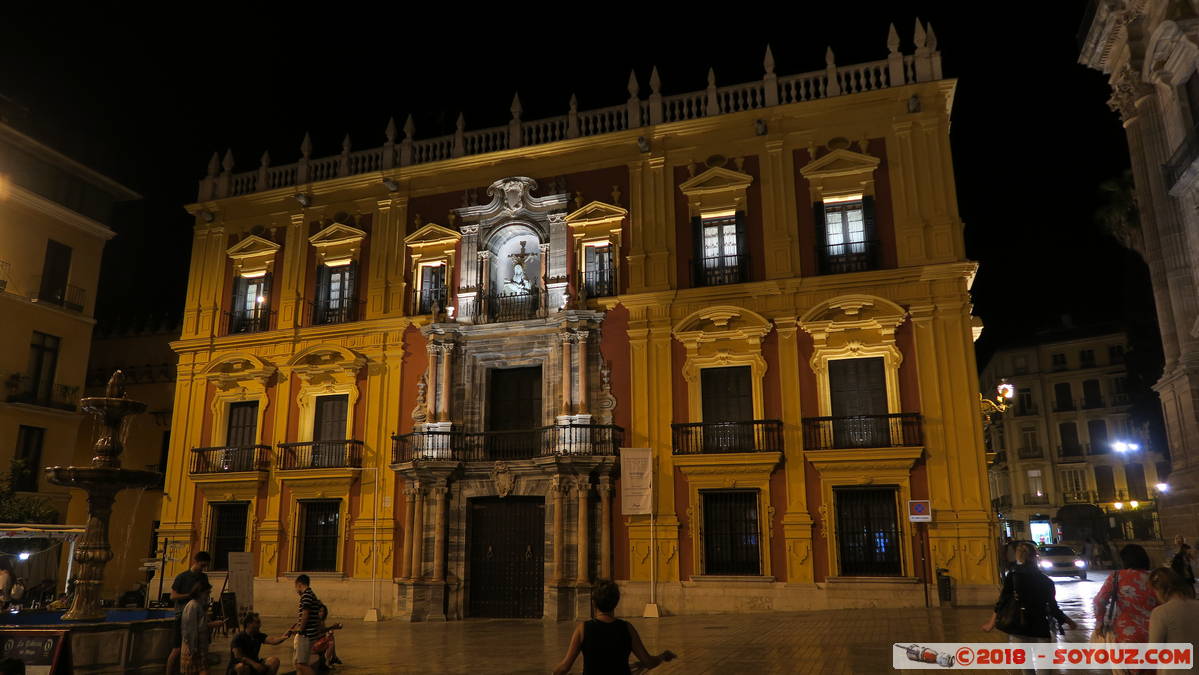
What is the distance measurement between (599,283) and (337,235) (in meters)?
7.70

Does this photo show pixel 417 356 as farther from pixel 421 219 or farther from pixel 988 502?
pixel 988 502

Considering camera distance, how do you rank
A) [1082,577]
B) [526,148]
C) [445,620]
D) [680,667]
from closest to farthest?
[680,667]
[445,620]
[526,148]
[1082,577]

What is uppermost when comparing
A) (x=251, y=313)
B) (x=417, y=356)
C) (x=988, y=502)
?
(x=251, y=313)

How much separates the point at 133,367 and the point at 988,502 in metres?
27.6

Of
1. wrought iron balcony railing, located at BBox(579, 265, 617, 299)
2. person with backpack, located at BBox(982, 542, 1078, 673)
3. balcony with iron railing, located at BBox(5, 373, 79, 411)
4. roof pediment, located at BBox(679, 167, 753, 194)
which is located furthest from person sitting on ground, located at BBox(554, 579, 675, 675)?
balcony with iron railing, located at BBox(5, 373, 79, 411)

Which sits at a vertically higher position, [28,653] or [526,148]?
[526,148]

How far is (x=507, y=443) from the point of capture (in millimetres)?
20500

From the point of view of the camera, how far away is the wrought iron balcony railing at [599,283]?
20.7 meters

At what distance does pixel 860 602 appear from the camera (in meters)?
17.2

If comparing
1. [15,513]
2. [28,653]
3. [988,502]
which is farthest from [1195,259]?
[15,513]

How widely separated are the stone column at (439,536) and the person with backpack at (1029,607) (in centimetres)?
1455

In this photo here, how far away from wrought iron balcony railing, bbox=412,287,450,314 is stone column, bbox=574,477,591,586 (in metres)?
6.14

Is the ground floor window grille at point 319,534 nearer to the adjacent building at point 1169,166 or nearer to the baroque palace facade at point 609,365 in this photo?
the baroque palace facade at point 609,365

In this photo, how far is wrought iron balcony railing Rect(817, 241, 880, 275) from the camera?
19125 mm
